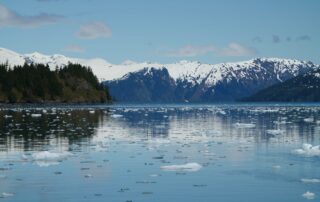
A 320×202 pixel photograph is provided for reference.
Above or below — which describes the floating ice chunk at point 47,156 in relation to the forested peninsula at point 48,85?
below

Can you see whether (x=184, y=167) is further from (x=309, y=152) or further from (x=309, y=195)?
(x=309, y=152)

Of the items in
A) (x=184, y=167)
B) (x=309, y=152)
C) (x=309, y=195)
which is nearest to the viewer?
(x=309, y=195)

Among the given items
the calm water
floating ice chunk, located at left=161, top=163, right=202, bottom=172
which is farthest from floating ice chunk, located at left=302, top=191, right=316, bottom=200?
floating ice chunk, located at left=161, top=163, right=202, bottom=172

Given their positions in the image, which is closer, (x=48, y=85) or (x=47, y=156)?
(x=47, y=156)

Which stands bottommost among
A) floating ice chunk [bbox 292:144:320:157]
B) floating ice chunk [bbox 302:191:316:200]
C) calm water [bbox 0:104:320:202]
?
floating ice chunk [bbox 302:191:316:200]

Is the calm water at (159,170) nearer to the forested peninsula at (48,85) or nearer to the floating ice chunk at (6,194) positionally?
the floating ice chunk at (6,194)

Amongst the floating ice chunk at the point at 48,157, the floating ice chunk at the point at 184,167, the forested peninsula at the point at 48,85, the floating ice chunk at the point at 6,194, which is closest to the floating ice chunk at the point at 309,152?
the floating ice chunk at the point at 184,167

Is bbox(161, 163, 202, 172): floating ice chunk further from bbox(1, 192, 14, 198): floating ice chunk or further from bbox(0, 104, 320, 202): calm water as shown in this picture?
bbox(1, 192, 14, 198): floating ice chunk

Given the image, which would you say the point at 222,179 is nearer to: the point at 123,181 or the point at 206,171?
the point at 206,171

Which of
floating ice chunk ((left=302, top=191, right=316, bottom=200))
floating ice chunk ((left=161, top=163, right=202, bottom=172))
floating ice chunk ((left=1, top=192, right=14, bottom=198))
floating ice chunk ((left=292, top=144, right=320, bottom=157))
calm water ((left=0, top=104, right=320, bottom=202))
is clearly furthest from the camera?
floating ice chunk ((left=292, top=144, right=320, bottom=157))

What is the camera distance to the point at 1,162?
22.2m

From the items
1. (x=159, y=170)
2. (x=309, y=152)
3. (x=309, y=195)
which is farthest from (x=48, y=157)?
(x=309, y=195)

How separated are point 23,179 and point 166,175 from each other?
4463 mm

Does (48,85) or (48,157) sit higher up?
(48,85)
